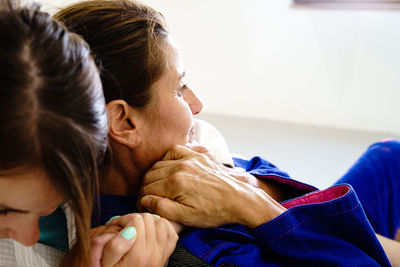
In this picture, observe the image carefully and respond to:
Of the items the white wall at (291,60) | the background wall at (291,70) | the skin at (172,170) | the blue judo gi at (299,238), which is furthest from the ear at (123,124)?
the white wall at (291,60)

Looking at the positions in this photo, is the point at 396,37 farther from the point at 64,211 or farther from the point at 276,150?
the point at 64,211

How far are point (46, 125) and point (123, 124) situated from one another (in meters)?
0.32

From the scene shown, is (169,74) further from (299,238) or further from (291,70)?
(291,70)

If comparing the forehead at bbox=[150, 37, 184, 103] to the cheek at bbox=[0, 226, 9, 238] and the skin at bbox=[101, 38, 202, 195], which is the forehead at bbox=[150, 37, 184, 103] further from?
the cheek at bbox=[0, 226, 9, 238]

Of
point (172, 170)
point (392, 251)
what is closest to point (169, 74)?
point (172, 170)

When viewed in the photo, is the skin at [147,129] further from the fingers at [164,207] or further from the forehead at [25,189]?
the forehead at [25,189]

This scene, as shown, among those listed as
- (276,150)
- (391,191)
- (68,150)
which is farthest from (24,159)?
(276,150)

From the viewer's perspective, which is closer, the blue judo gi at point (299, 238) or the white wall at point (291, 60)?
the blue judo gi at point (299, 238)

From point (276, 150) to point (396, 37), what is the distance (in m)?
1.36

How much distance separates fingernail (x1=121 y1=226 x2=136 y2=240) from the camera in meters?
0.73

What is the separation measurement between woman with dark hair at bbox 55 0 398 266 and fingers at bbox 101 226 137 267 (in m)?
0.07

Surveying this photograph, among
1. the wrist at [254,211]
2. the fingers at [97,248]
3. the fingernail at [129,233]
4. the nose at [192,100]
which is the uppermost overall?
the nose at [192,100]

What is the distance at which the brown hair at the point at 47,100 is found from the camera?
0.60 m

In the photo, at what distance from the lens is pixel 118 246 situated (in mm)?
717
